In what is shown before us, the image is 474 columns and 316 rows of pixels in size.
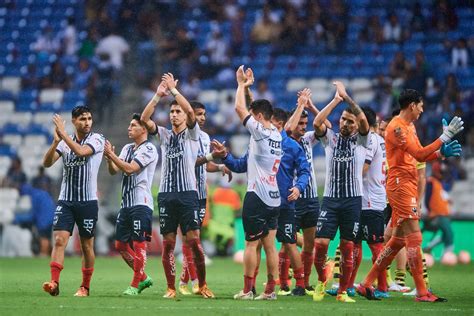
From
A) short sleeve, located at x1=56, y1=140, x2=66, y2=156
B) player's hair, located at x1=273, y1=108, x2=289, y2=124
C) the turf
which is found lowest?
the turf

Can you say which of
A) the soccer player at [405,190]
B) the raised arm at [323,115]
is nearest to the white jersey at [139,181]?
the raised arm at [323,115]

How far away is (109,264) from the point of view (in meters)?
23.1

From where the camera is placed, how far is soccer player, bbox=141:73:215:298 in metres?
14.1

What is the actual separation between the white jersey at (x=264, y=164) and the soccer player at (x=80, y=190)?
7.14 feet

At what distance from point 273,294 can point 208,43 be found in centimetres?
1907

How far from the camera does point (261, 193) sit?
1362 cm

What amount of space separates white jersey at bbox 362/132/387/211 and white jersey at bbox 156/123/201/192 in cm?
259

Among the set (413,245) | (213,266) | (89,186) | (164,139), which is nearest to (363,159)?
(413,245)

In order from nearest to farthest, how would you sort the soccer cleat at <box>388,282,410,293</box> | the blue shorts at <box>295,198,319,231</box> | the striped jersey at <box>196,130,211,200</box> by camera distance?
the blue shorts at <box>295,198,319,231</box>
the striped jersey at <box>196,130,211,200</box>
the soccer cleat at <box>388,282,410,293</box>

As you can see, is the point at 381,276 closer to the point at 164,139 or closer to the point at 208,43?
the point at 164,139

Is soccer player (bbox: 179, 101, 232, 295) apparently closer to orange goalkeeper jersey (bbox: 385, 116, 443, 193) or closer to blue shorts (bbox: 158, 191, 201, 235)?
blue shorts (bbox: 158, 191, 201, 235)

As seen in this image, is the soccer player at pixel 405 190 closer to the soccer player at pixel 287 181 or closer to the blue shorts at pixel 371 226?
the soccer player at pixel 287 181

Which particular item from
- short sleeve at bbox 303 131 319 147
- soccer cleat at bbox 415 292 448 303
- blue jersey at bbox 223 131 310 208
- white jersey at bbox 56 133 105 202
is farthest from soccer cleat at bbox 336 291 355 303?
white jersey at bbox 56 133 105 202

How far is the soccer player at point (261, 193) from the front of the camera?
13547 millimetres
